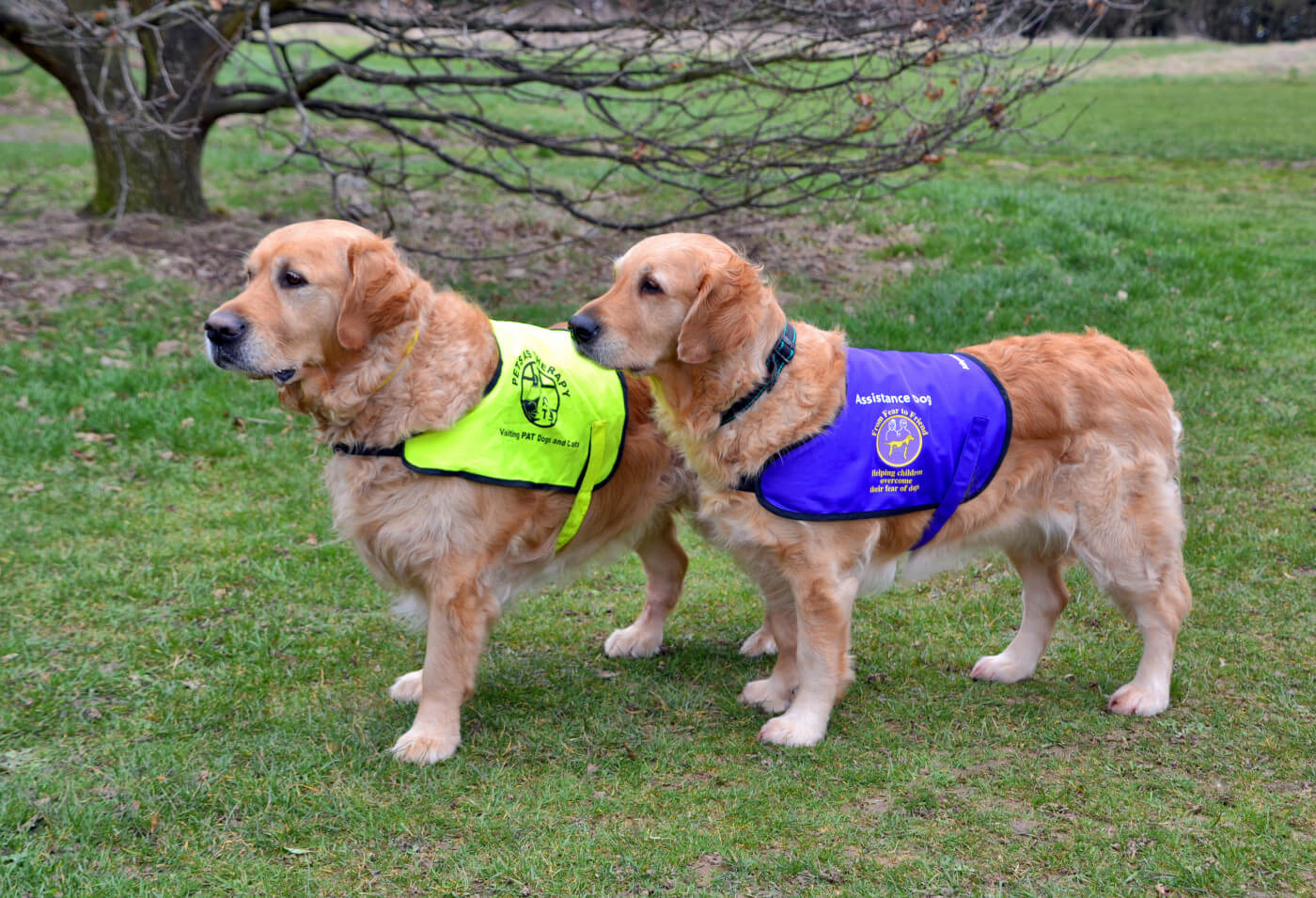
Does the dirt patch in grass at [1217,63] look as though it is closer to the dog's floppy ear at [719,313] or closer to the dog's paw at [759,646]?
the dog's paw at [759,646]

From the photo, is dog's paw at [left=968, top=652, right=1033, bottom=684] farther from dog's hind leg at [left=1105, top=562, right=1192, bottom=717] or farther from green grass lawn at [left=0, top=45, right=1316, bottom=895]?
dog's hind leg at [left=1105, top=562, right=1192, bottom=717]

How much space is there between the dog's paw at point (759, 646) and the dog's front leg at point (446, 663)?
1448mm

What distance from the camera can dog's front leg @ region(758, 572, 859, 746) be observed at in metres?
4.18

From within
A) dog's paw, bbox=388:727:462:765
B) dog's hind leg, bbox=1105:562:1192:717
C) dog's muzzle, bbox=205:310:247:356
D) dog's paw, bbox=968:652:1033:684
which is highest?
dog's muzzle, bbox=205:310:247:356

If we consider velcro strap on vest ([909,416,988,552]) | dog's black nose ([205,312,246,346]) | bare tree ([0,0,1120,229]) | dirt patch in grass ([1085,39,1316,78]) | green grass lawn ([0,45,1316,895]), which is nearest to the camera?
green grass lawn ([0,45,1316,895])

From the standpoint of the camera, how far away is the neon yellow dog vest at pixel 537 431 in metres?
4.15

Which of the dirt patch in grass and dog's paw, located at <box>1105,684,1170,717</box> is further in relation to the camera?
the dirt patch in grass

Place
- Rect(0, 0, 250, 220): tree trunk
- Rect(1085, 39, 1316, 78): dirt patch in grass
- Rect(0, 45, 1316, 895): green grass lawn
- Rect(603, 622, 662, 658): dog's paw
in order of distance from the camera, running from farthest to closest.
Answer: Rect(1085, 39, 1316, 78): dirt patch in grass, Rect(0, 0, 250, 220): tree trunk, Rect(603, 622, 662, 658): dog's paw, Rect(0, 45, 1316, 895): green grass lawn

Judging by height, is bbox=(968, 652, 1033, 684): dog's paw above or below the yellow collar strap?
below

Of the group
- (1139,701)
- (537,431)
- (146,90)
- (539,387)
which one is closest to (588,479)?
(537,431)

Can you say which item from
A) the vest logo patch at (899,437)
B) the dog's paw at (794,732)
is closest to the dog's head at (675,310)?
the vest logo patch at (899,437)

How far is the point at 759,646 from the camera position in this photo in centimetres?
516

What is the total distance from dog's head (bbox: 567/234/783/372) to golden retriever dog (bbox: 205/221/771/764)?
504 millimetres

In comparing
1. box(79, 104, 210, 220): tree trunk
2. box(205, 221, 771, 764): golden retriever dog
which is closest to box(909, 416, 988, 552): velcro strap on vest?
box(205, 221, 771, 764): golden retriever dog
